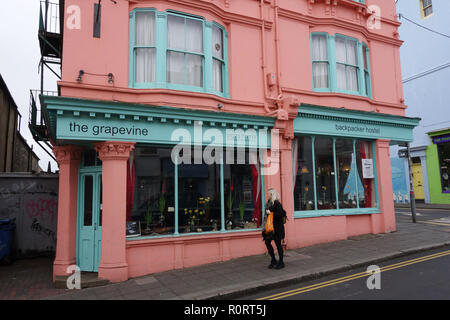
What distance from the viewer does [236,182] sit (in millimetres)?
9148

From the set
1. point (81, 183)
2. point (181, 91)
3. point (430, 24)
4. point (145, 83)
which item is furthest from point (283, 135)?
point (430, 24)

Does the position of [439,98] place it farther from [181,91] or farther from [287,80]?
[181,91]

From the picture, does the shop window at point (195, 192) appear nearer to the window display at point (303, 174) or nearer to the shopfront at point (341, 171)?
the window display at point (303, 174)

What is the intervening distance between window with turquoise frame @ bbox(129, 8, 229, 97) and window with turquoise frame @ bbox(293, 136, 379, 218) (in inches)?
138

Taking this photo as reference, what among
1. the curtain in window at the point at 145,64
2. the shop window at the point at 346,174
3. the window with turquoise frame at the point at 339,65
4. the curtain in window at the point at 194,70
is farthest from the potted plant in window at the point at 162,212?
the window with turquoise frame at the point at 339,65

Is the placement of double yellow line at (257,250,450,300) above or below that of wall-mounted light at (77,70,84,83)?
below

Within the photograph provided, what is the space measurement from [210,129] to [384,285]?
537 centimetres

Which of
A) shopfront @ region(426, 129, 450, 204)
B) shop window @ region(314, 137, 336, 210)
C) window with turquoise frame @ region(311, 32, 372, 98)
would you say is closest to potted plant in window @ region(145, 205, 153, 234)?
shop window @ region(314, 137, 336, 210)

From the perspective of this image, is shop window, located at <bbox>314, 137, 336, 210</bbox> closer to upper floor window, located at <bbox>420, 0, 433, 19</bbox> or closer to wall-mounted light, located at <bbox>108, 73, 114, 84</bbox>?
wall-mounted light, located at <bbox>108, 73, 114, 84</bbox>

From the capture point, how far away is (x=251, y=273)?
6.96 m

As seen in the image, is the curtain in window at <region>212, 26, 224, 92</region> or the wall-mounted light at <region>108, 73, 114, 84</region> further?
the curtain in window at <region>212, 26, 224, 92</region>

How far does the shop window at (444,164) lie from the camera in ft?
66.3

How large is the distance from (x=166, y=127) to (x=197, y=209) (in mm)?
2458

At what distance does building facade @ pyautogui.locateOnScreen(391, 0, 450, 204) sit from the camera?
66.9ft
